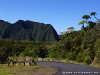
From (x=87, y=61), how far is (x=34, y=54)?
4591 cm

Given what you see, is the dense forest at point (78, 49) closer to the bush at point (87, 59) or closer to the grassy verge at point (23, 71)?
the bush at point (87, 59)

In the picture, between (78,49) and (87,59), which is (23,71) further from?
(78,49)

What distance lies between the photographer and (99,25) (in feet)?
238

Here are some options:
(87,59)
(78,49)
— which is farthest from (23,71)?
(78,49)

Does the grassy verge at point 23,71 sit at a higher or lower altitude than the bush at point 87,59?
lower

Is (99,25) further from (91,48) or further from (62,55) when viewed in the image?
(62,55)

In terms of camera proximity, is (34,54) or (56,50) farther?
(34,54)

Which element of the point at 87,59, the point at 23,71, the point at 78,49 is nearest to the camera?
the point at 23,71

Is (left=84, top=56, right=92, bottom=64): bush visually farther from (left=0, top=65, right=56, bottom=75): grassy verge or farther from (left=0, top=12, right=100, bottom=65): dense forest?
(left=0, top=65, right=56, bottom=75): grassy verge

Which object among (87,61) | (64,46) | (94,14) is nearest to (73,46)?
(64,46)

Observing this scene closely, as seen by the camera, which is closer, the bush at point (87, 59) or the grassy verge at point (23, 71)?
the grassy verge at point (23, 71)

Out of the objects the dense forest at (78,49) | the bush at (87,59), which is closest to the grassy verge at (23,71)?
the dense forest at (78,49)

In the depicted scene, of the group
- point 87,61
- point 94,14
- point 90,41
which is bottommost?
point 87,61

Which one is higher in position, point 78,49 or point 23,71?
point 78,49
